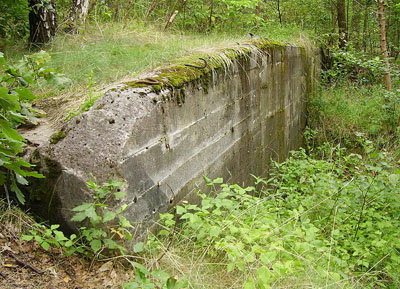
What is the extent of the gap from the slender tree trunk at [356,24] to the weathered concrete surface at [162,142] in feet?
26.9

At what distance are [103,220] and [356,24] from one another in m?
13.6

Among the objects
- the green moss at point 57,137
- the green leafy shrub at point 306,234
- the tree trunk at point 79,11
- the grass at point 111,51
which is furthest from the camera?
the tree trunk at point 79,11

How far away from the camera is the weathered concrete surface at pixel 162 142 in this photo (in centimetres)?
237

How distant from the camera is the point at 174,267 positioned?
90.8 inches

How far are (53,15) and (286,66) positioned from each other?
379 centimetres

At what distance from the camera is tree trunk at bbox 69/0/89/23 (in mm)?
5582

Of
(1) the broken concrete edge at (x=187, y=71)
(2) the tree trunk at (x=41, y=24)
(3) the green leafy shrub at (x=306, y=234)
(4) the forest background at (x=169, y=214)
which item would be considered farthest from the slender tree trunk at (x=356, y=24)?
(2) the tree trunk at (x=41, y=24)

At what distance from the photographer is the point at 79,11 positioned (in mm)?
5738

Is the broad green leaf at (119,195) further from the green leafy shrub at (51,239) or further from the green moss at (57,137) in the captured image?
the green moss at (57,137)

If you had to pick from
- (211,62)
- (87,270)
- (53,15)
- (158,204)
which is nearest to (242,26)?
(53,15)

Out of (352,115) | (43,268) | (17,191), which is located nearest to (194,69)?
(17,191)

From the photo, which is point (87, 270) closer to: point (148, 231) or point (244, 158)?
point (148, 231)

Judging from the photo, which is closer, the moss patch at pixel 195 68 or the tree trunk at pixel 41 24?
the moss patch at pixel 195 68

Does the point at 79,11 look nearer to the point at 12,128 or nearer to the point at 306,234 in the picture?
the point at 12,128
